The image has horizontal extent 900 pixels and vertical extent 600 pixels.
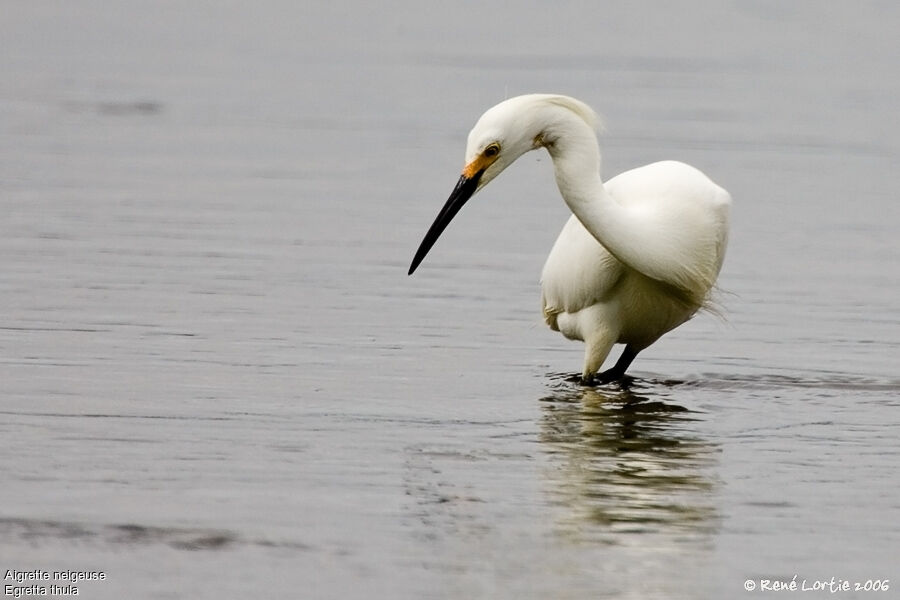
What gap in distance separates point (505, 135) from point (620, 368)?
7.07ft

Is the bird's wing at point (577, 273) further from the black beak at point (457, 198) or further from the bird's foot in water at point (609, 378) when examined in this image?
the black beak at point (457, 198)

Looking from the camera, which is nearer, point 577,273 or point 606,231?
point 606,231

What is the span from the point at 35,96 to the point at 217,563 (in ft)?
52.2

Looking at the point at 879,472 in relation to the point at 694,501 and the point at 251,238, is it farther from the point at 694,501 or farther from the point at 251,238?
the point at 251,238

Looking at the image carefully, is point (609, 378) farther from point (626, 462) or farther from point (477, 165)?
point (626, 462)

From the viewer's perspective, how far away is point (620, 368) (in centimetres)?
1081

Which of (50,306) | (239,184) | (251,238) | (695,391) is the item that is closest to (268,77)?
(239,184)

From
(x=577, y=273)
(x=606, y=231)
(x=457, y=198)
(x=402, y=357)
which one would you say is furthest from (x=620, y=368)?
(x=457, y=198)

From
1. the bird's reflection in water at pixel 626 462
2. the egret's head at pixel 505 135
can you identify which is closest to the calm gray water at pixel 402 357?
the bird's reflection in water at pixel 626 462

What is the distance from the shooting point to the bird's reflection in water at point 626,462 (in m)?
7.42

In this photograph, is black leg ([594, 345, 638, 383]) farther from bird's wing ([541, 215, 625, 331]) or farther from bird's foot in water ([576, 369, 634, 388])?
bird's wing ([541, 215, 625, 331])

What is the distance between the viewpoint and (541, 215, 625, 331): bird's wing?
399 inches

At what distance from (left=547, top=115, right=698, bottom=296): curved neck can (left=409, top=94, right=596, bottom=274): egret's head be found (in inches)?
2.7

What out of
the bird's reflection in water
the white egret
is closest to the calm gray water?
the bird's reflection in water
